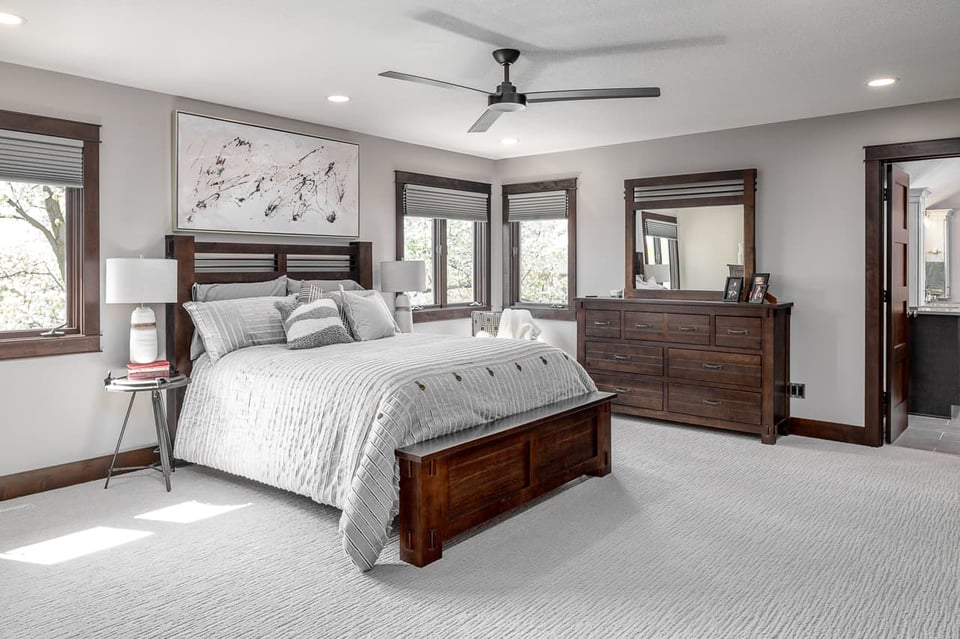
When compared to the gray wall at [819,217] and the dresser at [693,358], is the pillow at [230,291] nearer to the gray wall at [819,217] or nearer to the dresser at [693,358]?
the dresser at [693,358]

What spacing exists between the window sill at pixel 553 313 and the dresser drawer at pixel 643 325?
0.89 meters

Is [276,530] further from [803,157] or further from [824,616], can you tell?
[803,157]

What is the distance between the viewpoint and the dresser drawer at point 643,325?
5602 mm

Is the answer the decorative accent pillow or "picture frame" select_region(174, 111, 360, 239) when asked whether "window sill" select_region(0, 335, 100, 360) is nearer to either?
"picture frame" select_region(174, 111, 360, 239)

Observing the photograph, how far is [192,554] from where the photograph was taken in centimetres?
308

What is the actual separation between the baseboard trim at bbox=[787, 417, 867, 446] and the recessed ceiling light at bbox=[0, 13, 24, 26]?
5.46 metres

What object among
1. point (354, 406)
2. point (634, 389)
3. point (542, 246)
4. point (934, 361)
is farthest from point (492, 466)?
point (934, 361)

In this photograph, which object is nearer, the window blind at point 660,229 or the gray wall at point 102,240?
the gray wall at point 102,240

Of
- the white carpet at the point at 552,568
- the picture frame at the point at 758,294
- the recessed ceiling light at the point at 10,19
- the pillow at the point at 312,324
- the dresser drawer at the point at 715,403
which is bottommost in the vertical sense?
the white carpet at the point at 552,568

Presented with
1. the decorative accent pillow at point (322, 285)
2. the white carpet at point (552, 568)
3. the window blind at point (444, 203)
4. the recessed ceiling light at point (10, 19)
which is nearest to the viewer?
the white carpet at point (552, 568)

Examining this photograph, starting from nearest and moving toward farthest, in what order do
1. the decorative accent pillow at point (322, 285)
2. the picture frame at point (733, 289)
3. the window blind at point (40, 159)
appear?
the window blind at point (40, 159), the decorative accent pillow at point (322, 285), the picture frame at point (733, 289)

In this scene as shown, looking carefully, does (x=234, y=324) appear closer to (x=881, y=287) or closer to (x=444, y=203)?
(x=444, y=203)

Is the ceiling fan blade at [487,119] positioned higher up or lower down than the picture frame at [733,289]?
higher up

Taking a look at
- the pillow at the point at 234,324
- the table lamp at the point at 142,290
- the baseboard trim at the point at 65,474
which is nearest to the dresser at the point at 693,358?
→ the pillow at the point at 234,324
